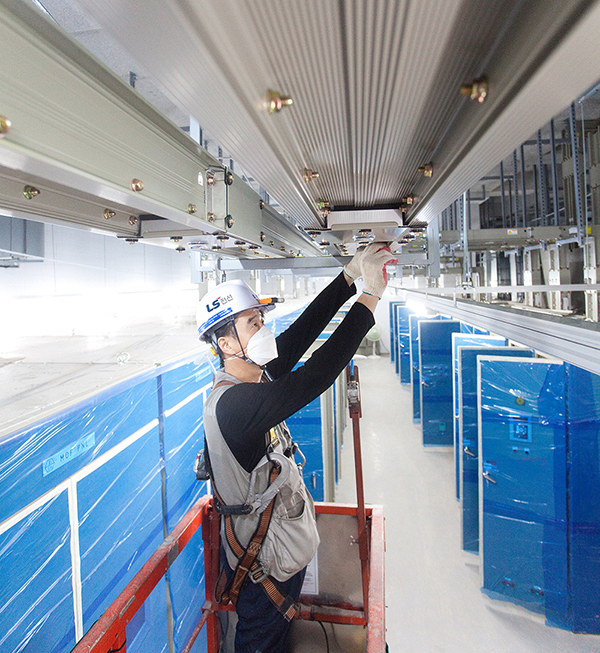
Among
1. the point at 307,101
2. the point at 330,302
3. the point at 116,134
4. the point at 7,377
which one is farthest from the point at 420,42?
the point at 7,377

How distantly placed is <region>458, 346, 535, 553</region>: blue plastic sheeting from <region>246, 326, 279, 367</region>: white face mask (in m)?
2.49

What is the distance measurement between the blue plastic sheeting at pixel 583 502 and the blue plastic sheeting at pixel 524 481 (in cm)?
5

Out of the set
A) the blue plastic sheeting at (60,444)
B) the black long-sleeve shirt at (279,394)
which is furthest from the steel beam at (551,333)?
the blue plastic sheeting at (60,444)

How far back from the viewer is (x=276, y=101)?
0.68 m

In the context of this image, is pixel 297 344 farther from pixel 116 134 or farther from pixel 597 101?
pixel 597 101

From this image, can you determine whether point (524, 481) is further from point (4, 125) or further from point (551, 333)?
point (4, 125)

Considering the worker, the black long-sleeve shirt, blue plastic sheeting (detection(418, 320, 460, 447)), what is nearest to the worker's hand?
the worker

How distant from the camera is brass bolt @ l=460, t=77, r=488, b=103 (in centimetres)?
63

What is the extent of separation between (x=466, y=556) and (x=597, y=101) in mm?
5386

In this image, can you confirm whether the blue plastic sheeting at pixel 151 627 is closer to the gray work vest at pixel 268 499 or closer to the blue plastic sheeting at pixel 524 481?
the gray work vest at pixel 268 499

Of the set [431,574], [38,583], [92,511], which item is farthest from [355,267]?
[431,574]

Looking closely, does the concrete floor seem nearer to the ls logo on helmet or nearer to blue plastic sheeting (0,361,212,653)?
blue plastic sheeting (0,361,212,653)

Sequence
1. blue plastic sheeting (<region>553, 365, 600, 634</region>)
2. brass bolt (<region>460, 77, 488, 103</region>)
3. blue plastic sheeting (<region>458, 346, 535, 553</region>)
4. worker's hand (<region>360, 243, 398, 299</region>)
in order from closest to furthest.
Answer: brass bolt (<region>460, 77, 488, 103</region>)
worker's hand (<region>360, 243, 398, 299</region>)
blue plastic sheeting (<region>553, 365, 600, 634</region>)
blue plastic sheeting (<region>458, 346, 535, 553</region>)

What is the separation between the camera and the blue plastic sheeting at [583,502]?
8.58ft
